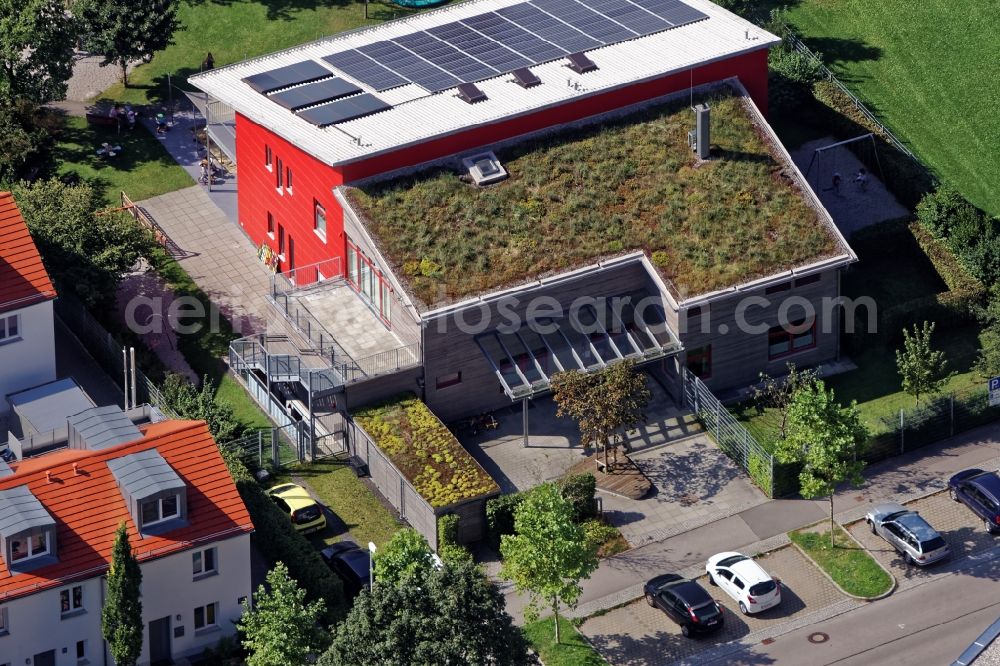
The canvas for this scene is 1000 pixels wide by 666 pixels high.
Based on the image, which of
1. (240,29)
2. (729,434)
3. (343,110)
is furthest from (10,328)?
(240,29)

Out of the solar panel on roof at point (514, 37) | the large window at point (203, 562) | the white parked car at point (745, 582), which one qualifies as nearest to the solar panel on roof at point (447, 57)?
the solar panel on roof at point (514, 37)

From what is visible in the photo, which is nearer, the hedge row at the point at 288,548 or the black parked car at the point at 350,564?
the hedge row at the point at 288,548

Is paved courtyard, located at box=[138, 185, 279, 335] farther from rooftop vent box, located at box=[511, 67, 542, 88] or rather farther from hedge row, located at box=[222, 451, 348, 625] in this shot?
rooftop vent box, located at box=[511, 67, 542, 88]

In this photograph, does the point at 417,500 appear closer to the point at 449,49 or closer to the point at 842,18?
the point at 449,49

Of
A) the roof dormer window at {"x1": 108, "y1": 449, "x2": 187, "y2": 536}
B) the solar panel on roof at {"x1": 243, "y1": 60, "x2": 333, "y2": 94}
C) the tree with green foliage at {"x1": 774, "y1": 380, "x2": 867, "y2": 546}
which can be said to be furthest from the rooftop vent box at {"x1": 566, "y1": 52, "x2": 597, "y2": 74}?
the roof dormer window at {"x1": 108, "y1": 449, "x2": 187, "y2": 536}

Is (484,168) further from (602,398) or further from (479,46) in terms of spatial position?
(602,398)

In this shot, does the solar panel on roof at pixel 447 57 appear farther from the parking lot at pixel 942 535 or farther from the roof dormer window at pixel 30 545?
the roof dormer window at pixel 30 545
